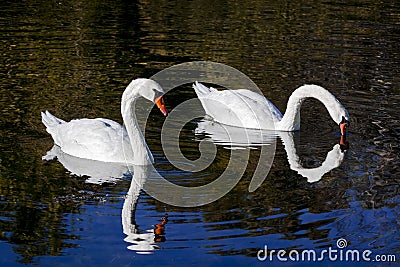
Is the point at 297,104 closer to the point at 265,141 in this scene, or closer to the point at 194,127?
the point at 265,141

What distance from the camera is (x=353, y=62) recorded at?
1842 centimetres

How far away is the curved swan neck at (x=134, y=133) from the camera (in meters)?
11.2

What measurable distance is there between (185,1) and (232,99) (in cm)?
1552

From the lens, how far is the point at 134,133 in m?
11.2

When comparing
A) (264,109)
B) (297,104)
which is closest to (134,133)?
(264,109)

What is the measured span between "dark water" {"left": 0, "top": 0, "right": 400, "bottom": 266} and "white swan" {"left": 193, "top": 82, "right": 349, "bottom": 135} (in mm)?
345

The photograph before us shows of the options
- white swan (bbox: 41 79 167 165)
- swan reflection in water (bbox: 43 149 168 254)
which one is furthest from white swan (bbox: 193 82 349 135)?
swan reflection in water (bbox: 43 149 168 254)

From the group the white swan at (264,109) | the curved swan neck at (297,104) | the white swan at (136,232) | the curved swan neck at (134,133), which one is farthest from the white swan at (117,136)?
the curved swan neck at (297,104)

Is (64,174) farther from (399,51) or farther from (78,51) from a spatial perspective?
(399,51)

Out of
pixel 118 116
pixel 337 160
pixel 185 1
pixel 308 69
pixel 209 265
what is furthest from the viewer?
pixel 185 1

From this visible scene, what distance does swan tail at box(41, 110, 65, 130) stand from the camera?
12.4 metres

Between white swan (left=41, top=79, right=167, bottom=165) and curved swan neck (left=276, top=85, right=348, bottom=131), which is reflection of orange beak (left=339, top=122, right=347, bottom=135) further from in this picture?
white swan (left=41, top=79, right=167, bottom=165)

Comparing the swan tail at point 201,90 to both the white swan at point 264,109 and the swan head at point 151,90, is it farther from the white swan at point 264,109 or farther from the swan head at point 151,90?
the swan head at point 151,90

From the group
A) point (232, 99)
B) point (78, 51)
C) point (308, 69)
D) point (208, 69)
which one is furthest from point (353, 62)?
point (78, 51)
